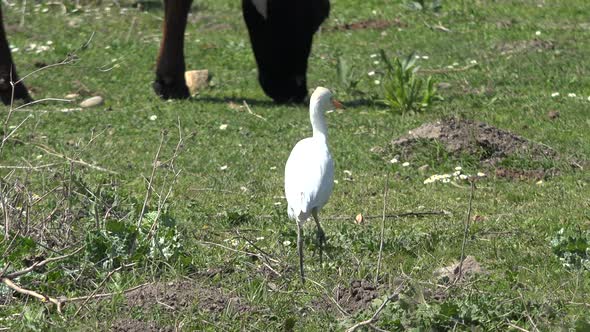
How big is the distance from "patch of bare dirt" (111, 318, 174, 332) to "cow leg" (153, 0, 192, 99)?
596cm

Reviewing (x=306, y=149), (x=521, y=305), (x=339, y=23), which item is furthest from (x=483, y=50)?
(x=521, y=305)

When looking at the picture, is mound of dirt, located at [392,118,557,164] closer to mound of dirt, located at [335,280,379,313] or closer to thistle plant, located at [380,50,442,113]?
thistle plant, located at [380,50,442,113]

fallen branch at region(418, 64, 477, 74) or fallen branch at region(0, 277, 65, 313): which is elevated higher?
fallen branch at region(0, 277, 65, 313)

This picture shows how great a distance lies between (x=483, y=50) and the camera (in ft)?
40.4

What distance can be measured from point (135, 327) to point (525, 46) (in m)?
8.30

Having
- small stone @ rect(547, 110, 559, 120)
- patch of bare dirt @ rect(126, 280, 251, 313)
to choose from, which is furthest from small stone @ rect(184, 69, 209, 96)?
patch of bare dirt @ rect(126, 280, 251, 313)

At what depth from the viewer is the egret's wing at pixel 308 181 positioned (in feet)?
17.2

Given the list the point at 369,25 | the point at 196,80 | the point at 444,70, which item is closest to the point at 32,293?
the point at 196,80

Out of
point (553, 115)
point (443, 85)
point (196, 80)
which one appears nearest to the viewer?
point (553, 115)

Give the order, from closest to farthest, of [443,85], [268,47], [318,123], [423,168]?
[318,123] → [423,168] → [268,47] → [443,85]

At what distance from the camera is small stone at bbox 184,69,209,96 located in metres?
11.2

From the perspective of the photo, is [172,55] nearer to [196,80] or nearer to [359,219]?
[196,80]

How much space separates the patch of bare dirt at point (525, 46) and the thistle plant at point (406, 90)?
2.38m

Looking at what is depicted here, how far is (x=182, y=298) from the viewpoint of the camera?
488 centimetres
